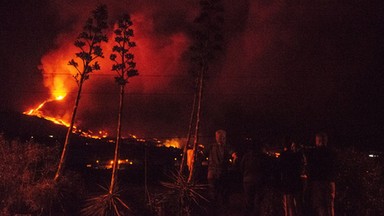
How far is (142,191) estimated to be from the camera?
47.5 feet

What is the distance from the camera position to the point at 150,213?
39.9 ft

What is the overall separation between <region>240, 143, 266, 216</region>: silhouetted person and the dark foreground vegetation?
41 centimetres

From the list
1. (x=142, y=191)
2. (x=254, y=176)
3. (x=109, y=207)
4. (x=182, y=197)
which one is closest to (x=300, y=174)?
(x=254, y=176)

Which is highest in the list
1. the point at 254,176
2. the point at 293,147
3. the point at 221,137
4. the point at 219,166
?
the point at 221,137

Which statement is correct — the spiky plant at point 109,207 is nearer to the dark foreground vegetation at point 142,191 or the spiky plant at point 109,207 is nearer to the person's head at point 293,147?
the dark foreground vegetation at point 142,191

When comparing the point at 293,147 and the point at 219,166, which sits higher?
the point at 293,147

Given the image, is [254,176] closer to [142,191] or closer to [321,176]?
[321,176]

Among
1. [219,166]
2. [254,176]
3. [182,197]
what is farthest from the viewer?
[182,197]

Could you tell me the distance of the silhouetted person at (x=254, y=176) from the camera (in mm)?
8867

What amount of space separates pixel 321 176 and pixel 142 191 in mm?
8331

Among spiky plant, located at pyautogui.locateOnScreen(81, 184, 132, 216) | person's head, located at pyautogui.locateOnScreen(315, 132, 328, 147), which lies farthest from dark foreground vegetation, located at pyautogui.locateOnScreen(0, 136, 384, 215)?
person's head, located at pyautogui.locateOnScreen(315, 132, 328, 147)

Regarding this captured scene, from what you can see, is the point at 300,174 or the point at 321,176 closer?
the point at 321,176

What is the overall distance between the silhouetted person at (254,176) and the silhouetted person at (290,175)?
853mm

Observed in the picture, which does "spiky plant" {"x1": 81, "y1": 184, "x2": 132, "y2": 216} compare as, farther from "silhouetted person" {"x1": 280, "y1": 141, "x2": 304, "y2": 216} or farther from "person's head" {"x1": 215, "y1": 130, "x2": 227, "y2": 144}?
"silhouetted person" {"x1": 280, "y1": 141, "x2": 304, "y2": 216}
